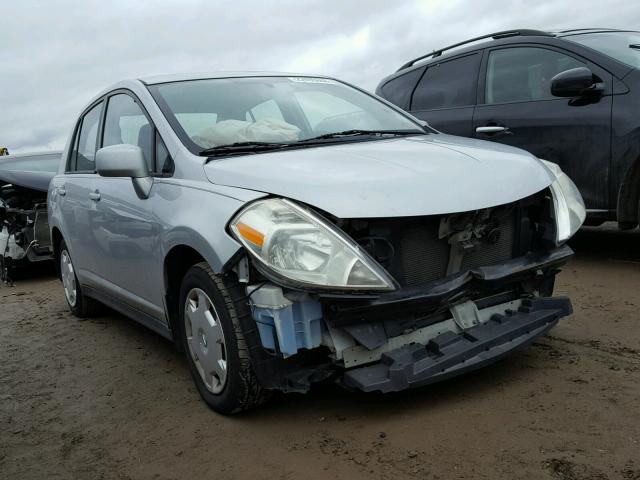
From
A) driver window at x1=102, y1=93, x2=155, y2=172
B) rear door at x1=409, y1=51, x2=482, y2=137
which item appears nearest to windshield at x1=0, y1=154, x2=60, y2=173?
driver window at x1=102, y1=93, x2=155, y2=172

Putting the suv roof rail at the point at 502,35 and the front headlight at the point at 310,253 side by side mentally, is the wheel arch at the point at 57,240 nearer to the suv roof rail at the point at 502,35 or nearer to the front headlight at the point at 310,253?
the front headlight at the point at 310,253

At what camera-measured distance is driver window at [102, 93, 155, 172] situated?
11.9 ft

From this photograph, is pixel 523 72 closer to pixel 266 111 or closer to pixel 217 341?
pixel 266 111

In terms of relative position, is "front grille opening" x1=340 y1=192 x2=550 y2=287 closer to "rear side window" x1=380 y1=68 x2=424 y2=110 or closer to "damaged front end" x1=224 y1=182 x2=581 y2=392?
"damaged front end" x1=224 y1=182 x2=581 y2=392

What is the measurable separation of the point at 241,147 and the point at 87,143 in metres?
2.17

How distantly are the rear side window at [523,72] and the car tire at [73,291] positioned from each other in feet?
12.1

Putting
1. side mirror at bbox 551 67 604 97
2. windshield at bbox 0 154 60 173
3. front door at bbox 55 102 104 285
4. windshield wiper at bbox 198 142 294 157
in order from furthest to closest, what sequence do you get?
windshield at bbox 0 154 60 173 → side mirror at bbox 551 67 604 97 → front door at bbox 55 102 104 285 → windshield wiper at bbox 198 142 294 157

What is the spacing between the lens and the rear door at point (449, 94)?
5.84 meters

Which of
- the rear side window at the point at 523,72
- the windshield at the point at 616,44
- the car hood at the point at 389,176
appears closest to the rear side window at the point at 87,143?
the car hood at the point at 389,176

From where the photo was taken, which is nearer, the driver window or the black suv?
the driver window

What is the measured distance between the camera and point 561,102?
16.8ft

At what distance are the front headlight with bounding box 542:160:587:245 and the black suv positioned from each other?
5.27 ft

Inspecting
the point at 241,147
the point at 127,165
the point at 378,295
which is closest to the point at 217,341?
the point at 378,295

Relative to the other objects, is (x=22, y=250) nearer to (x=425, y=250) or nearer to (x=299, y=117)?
(x=299, y=117)
